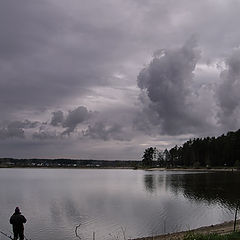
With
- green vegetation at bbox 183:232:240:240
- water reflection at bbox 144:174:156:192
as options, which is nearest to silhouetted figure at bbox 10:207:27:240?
green vegetation at bbox 183:232:240:240

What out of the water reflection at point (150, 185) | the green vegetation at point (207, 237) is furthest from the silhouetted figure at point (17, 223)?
the water reflection at point (150, 185)

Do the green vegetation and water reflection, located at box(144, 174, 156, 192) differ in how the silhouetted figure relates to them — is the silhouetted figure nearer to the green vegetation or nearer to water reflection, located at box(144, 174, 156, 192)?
the green vegetation

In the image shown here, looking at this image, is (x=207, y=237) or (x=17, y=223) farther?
(x=17, y=223)

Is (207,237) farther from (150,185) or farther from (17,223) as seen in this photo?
(150,185)

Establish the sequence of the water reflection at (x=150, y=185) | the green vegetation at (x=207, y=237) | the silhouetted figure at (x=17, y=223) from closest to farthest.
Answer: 1. the green vegetation at (x=207, y=237)
2. the silhouetted figure at (x=17, y=223)
3. the water reflection at (x=150, y=185)

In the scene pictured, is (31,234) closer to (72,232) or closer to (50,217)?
(72,232)

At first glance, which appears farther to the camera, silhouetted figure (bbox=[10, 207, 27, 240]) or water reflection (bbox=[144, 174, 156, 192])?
water reflection (bbox=[144, 174, 156, 192])

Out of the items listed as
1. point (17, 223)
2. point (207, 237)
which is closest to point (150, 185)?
point (17, 223)

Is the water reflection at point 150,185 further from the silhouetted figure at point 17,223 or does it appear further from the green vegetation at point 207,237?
the green vegetation at point 207,237

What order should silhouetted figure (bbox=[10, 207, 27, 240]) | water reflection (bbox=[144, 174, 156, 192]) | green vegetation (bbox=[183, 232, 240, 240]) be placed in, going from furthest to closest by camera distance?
water reflection (bbox=[144, 174, 156, 192])
silhouetted figure (bbox=[10, 207, 27, 240])
green vegetation (bbox=[183, 232, 240, 240])

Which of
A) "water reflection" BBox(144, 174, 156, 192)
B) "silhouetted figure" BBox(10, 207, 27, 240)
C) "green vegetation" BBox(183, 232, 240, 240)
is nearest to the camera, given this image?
"green vegetation" BBox(183, 232, 240, 240)

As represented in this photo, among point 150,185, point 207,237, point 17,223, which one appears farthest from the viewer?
point 150,185

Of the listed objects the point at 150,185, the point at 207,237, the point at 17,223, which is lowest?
the point at 150,185

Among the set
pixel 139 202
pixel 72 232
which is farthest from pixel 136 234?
pixel 139 202
